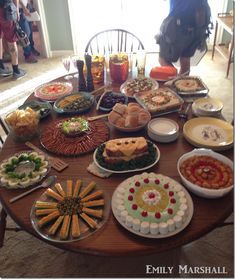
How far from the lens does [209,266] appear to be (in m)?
1.80

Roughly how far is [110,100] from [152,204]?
866mm

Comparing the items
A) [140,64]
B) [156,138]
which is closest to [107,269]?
[156,138]

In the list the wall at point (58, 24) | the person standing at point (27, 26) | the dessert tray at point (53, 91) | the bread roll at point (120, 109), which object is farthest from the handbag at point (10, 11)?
the bread roll at point (120, 109)

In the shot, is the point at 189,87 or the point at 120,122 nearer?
the point at 120,122

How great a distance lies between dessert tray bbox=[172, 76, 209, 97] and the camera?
1.87 m

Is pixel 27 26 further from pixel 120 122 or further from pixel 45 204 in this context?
pixel 45 204

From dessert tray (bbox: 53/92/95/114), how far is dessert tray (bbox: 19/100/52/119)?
0.05 metres

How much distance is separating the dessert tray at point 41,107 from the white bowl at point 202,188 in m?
0.91

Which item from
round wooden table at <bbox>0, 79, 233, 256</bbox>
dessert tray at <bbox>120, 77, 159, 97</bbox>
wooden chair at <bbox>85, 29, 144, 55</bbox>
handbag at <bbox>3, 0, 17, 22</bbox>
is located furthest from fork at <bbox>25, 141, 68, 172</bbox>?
handbag at <bbox>3, 0, 17, 22</bbox>

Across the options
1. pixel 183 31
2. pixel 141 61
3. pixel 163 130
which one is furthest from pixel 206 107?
pixel 183 31

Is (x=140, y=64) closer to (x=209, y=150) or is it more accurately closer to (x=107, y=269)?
(x=209, y=150)

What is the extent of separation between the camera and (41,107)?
6.08 ft

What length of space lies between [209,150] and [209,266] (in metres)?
0.86

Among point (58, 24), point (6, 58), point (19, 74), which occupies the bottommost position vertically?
point (19, 74)
